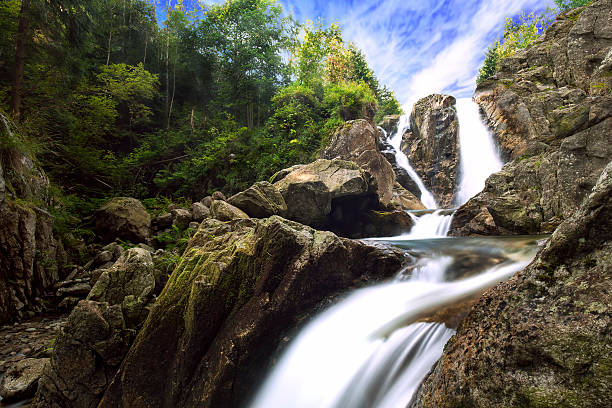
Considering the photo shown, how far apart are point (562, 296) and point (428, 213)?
10.2 metres

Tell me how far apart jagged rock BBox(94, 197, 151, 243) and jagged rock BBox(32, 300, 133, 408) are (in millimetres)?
5869

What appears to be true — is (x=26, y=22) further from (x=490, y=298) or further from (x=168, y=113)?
(x=490, y=298)

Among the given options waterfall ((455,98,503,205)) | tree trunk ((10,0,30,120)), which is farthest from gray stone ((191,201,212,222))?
waterfall ((455,98,503,205))

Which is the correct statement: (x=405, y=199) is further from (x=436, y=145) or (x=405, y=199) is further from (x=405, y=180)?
(x=436, y=145)

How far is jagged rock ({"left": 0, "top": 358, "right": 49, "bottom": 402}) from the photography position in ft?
11.2

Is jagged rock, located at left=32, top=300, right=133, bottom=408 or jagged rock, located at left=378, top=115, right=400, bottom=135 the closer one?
jagged rock, located at left=32, top=300, right=133, bottom=408

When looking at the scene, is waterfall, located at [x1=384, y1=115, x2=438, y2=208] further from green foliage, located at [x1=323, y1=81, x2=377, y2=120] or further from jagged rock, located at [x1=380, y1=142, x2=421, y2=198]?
green foliage, located at [x1=323, y1=81, x2=377, y2=120]

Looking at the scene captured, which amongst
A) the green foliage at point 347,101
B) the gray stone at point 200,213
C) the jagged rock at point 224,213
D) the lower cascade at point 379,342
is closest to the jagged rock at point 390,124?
the green foliage at point 347,101

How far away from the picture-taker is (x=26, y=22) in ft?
24.7

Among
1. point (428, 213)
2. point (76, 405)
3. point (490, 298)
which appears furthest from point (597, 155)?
point (76, 405)

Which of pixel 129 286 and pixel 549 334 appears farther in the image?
pixel 129 286

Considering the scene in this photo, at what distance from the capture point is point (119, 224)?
8.55 meters

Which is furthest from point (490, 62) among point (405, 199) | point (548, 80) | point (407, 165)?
point (405, 199)

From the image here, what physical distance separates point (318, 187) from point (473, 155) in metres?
11.7
